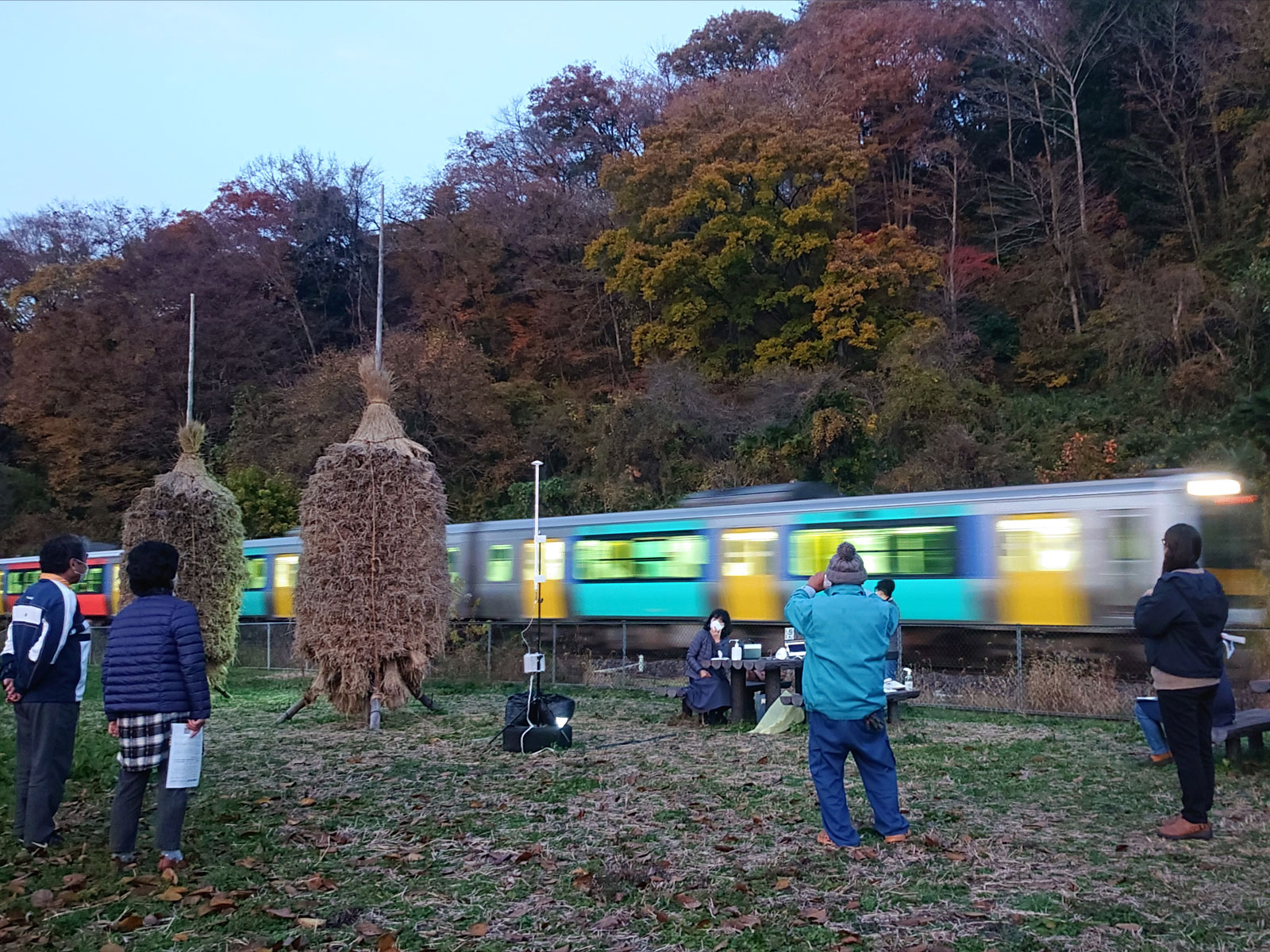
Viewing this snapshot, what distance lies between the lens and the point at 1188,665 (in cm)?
635

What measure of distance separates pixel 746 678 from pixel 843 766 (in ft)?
18.1

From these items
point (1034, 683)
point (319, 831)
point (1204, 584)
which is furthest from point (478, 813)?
point (1034, 683)

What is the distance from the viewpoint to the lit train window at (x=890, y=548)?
18859mm

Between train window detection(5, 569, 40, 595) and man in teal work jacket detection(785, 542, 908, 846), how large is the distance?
3174 cm

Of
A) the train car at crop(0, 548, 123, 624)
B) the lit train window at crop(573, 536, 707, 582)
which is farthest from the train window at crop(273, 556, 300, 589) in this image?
the lit train window at crop(573, 536, 707, 582)

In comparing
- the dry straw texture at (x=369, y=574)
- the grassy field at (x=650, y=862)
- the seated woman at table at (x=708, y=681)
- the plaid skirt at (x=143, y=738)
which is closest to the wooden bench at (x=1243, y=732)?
the grassy field at (x=650, y=862)

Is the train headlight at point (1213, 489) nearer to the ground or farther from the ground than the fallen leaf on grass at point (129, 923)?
farther from the ground

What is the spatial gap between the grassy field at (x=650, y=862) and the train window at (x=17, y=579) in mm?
26316

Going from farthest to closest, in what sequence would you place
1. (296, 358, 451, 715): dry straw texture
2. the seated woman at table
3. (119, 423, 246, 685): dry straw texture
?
(119, 423, 246, 685): dry straw texture, (296, 358, 451, 715): dry straw texture, the seated woman at table

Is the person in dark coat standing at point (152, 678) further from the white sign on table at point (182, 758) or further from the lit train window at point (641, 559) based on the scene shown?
the lit train window at point (641, 559)

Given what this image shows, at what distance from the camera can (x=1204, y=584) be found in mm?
6438

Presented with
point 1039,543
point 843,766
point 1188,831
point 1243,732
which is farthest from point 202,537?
point 1039,543

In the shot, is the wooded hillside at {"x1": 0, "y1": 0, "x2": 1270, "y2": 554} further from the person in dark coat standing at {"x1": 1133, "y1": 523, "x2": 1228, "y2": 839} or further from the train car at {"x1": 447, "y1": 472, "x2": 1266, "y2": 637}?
the person in dark coat standing at {"x1": 1133, "y1": 523, "x2": 1228, "y2": 839}

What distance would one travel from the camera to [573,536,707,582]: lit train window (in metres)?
21.7
